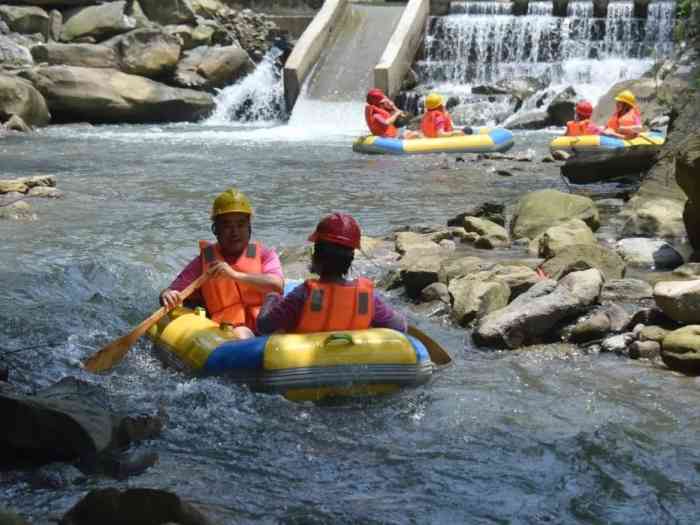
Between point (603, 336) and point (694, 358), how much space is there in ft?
2.05

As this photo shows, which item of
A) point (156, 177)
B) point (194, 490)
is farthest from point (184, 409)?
point (156, 177)

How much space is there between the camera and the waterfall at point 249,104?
19.4m

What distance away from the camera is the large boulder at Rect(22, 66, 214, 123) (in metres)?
17.9

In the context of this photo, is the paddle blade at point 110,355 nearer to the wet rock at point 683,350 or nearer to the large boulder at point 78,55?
the wet rock at point 683,350

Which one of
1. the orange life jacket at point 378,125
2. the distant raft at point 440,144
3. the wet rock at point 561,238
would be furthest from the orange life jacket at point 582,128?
the wet rock at point 561,238

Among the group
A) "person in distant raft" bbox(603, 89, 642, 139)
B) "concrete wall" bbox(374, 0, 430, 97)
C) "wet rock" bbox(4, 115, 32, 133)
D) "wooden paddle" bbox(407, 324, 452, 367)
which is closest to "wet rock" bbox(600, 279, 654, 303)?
"wooden paddle" bbox(407, 324, 452, 367)

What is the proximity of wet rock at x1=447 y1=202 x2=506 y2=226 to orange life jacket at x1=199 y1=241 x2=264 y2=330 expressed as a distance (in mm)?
3838

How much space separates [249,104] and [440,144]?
21.1ft

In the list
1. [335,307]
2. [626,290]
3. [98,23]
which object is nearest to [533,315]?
[626,290]

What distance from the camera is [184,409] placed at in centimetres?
450

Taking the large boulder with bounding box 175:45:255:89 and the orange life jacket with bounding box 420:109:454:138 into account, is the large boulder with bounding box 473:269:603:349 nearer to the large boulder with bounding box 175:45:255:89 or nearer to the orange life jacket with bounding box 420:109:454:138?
the orange life jacket with bounding box 420:109:454:138

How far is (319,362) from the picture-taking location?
14.7 feet

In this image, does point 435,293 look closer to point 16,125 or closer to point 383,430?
point 383,430

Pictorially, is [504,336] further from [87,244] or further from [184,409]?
[87,244]
